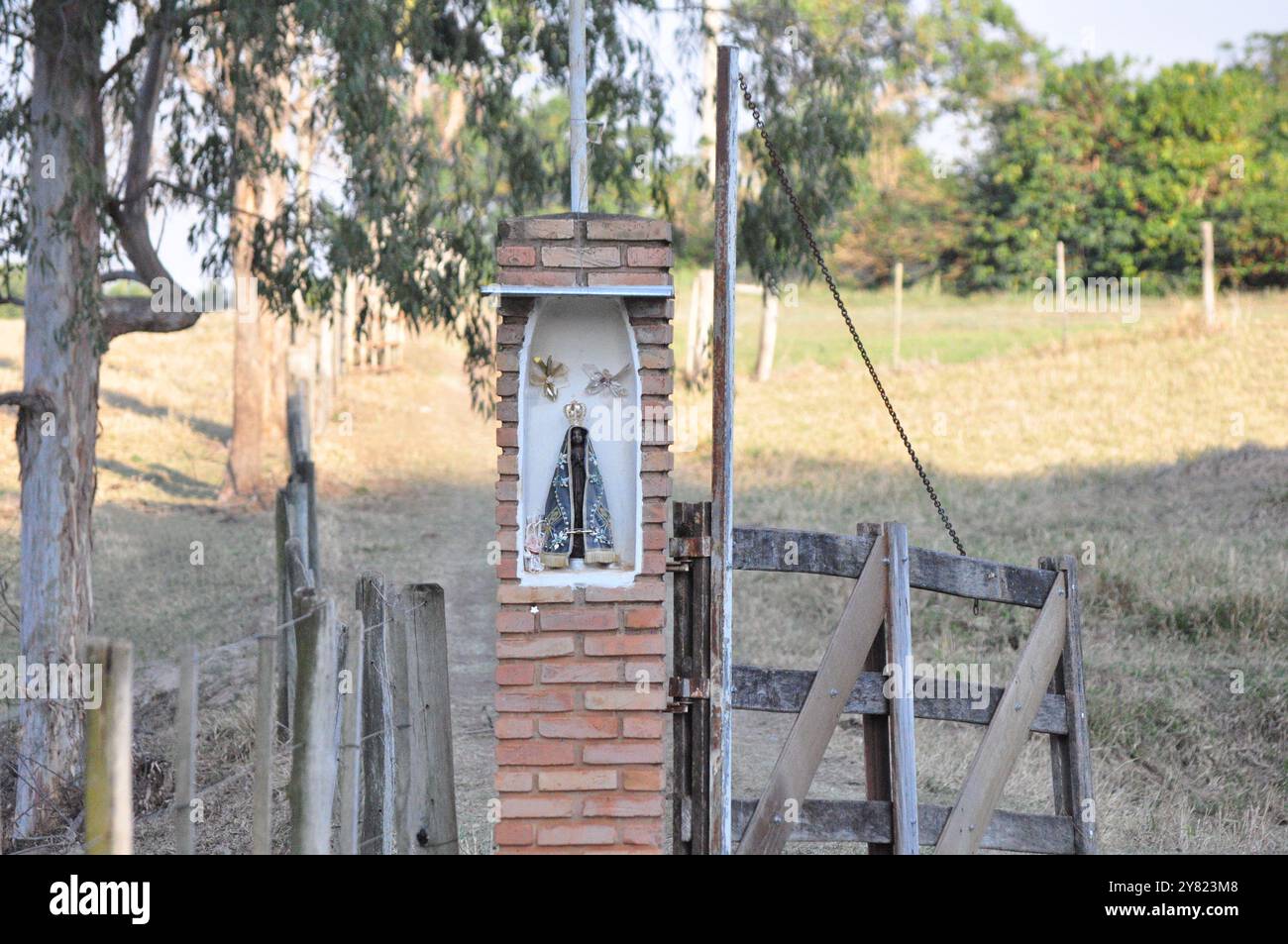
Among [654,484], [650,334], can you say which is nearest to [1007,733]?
[654,484]

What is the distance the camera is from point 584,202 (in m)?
5.73

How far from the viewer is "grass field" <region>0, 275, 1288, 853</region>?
8.95m

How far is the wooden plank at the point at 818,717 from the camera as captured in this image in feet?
18.6

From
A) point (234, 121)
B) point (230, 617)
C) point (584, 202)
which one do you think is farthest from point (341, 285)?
point (584, 202)

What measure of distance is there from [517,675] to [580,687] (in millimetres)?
239

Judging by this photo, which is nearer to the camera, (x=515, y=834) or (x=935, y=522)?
(x=515, y=834)

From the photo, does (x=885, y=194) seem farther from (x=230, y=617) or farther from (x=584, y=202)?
(x=584, y=202)

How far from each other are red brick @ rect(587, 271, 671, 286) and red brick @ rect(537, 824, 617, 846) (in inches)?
80.1

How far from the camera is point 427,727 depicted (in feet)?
18.4

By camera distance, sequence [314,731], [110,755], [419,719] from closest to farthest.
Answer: [110,755]
[314,731]
[419,719]

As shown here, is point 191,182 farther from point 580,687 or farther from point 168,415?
point 168,415

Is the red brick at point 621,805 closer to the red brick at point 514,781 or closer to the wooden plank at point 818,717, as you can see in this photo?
the red brick at point 514,781

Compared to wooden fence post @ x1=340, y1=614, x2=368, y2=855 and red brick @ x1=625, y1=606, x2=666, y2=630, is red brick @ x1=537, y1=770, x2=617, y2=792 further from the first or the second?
wooden fence post @ x1=340, y1=614, x2=368, y2=855

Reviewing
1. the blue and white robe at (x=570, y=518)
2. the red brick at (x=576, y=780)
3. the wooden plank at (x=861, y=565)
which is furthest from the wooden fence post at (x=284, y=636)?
the wooden plank at (x=861, y=565)
